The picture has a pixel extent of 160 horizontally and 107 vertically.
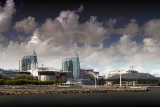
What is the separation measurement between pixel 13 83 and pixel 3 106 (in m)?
127

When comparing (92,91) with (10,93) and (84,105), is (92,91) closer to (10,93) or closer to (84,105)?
(10,93)

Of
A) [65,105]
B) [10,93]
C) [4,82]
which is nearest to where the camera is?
[65,105]

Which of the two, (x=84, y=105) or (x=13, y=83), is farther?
(x=13, y=83)

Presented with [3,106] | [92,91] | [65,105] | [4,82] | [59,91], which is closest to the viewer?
[3,106]

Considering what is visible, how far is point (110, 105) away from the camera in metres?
70.1

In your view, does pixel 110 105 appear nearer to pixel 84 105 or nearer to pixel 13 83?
pixel 84 105

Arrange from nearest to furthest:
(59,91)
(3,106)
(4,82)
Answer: (3,106) → (59,91) → (4,82)

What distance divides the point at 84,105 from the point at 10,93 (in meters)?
43.9

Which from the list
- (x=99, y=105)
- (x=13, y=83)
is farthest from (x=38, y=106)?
(x=13, y=83)

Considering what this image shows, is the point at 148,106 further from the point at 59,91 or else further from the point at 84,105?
the point at 59,91

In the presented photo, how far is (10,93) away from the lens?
325 ft

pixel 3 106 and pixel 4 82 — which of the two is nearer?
pixel 3 106

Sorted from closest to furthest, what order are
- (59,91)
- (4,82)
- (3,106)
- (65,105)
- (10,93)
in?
(3,106), (65,105), (10,93), (59,91), (4,82)

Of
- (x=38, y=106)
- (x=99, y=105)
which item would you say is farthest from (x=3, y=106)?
(x=99, y=105)
